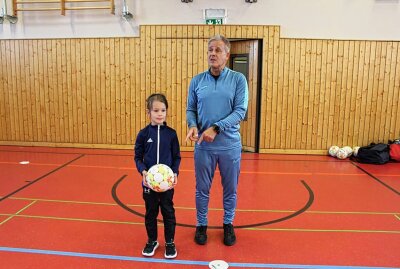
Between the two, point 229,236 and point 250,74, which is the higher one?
point 250,74

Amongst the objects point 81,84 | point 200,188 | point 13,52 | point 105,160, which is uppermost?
point 13,52

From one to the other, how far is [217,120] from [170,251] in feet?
3.76

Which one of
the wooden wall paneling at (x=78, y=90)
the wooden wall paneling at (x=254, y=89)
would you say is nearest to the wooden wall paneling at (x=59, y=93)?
the wooden wall paneling at (x=78, y=90)

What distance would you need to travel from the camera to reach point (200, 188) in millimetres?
3119

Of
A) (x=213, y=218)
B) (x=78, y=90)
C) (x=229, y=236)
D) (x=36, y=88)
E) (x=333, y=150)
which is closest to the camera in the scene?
(x=229, y=236)

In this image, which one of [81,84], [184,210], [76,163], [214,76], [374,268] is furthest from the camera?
[81,84]

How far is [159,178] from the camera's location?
2.64m

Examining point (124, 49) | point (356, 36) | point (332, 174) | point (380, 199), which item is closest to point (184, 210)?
point (380, 199)

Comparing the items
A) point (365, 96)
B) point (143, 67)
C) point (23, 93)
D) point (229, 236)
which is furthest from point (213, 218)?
point (23, 93)

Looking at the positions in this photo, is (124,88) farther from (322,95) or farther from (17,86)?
(322,95)

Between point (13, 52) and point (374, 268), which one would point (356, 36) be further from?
point (13, 52)

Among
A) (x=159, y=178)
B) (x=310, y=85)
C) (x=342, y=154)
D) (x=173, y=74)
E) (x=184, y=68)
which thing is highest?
(x=184, y=68)

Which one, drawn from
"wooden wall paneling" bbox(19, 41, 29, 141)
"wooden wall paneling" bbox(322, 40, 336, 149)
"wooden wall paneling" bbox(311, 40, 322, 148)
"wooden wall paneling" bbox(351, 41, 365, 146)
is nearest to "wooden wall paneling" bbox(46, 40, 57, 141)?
"wooden wall paneling" bbox(19, 41, 29, 141)

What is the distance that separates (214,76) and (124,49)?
15.6ft
